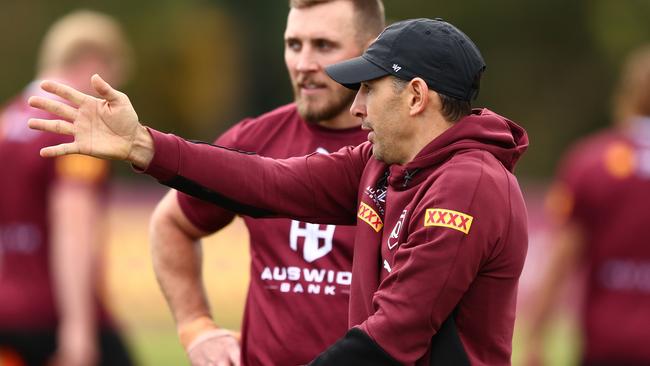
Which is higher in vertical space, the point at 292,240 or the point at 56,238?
the point at 292,240

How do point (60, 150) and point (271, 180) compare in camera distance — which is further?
point (271, 180)

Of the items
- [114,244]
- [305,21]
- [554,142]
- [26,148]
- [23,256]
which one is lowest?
[554,142]

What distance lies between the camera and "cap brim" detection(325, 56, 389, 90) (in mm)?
4445

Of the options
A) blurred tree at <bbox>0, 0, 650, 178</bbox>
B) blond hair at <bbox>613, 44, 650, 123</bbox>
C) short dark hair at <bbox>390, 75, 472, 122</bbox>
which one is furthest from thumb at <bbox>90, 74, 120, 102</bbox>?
blurred tree at <bbox>0, 0, 650, 178</bbox>

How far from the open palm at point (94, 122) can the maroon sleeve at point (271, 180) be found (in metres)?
0.18

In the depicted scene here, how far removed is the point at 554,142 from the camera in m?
28.5

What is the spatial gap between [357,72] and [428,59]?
0.84 feet

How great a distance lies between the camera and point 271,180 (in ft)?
15.9

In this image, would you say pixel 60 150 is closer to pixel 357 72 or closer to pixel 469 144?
pixel 357 72

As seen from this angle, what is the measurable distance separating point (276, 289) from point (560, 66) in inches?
968

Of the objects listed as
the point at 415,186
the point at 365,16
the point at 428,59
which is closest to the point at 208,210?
the point at 365,16

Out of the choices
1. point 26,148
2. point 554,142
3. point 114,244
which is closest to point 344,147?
point 26,148

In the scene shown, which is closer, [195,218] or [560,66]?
[195,218]

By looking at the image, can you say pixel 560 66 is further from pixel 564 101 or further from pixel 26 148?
pixel 26 148
